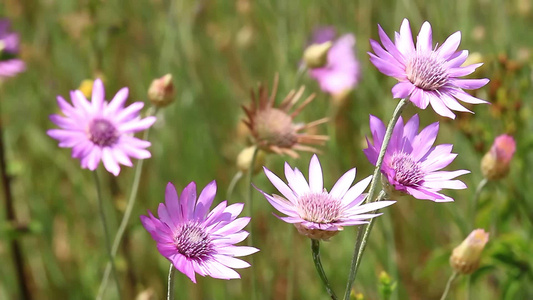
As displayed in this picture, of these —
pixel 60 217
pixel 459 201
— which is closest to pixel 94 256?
pixel 60 217

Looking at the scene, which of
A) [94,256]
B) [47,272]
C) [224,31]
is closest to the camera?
[94,256]

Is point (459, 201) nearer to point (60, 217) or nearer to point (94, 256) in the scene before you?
point (94, 256)

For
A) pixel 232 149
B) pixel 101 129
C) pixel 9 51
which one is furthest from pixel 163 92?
pixel 232 149

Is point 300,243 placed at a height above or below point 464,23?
below

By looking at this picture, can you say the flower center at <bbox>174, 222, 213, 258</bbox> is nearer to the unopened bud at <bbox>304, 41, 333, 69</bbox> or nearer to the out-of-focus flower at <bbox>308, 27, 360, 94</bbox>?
the unopened bud at <bbox>304, 41, 333, 69</bbox>

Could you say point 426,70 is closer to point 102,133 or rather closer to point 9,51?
point 102,133

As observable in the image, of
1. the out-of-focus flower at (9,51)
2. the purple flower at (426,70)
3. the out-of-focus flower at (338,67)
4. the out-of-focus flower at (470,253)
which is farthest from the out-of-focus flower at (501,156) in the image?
the out-of-focus flower at (9,51)

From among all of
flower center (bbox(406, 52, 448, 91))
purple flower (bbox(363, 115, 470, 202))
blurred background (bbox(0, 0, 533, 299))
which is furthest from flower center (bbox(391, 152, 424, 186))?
blurred background (bbox(0, 0, 533, 299))
